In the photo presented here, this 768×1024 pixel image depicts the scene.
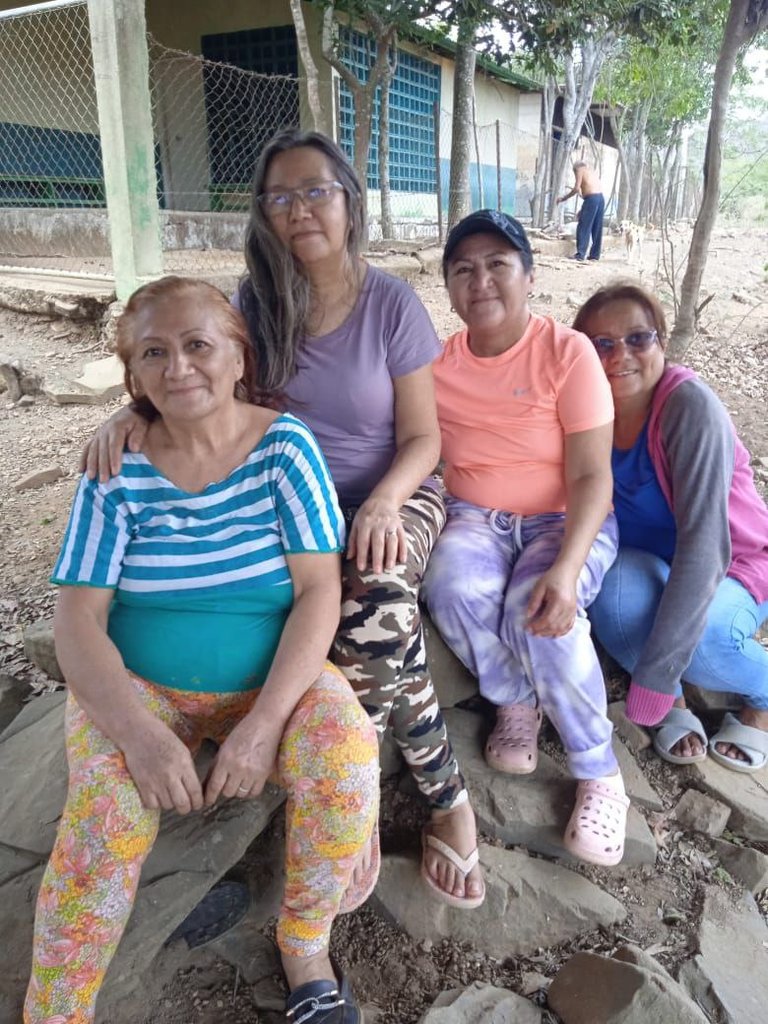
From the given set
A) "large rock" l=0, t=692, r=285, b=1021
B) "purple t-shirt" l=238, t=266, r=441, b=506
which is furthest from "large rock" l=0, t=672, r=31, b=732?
"purple t-shirt" l=238, t=266, r=441, b=506

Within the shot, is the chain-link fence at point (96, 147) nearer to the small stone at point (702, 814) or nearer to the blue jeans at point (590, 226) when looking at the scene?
the blue jeans at point (590, 226)

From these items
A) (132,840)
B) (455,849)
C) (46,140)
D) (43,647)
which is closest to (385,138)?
(46,140)

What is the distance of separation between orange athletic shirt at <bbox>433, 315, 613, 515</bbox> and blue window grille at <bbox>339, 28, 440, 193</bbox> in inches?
364

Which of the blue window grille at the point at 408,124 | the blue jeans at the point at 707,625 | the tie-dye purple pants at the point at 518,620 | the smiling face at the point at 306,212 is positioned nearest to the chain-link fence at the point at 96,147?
the blue window grille at the point at 408,124

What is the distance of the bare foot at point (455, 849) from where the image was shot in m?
1.80

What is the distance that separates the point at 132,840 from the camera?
1397 mm

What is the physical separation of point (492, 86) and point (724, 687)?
15.5 m

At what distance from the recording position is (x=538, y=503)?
2.15 metres

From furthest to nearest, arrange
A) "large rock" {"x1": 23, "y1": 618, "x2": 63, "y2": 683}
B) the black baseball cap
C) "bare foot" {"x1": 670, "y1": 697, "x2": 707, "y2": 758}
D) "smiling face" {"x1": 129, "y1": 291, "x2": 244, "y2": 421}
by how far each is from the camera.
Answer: "large rock" {"x1": 23, "y1": 618, "x2": 63, "y2": 683}
"bare foot" {"x1": 670, "y1": 697, "x2": 707, "y2": 758}
the black baseball cap
"smiling face" {"x1": 129, "y1": 291, "x2": 244, "y2": 421}

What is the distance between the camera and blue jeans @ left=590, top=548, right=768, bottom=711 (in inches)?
84.9

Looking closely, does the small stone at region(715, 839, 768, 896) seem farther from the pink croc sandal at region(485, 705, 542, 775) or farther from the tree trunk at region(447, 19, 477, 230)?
the tree trunk at region(447, 19, 477, 230)

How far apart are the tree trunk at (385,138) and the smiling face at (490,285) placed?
6.40m

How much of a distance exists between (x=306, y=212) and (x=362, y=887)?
5.25 feet

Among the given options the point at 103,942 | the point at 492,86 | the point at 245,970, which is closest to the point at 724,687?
the point at 245,970
